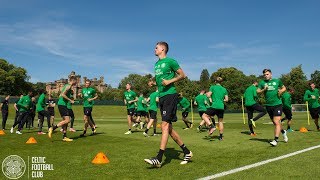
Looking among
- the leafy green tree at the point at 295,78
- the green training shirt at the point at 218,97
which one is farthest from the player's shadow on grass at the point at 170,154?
the leafy green tree at the point at 295,78

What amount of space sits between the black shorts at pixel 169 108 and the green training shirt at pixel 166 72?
0.11m

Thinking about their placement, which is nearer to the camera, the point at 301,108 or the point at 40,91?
the point at 40,91

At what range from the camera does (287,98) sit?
51.4ft

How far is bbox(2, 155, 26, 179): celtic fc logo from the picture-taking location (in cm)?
564

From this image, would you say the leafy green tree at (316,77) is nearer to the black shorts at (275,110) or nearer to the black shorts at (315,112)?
the black shorts at (315,112)

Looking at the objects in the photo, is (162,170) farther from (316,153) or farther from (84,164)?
(316,153)

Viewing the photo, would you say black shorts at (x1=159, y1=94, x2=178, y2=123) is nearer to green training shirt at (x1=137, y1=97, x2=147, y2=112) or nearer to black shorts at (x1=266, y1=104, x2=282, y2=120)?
black shorts at (x1=266, y1=104, x2=282, y2=120)

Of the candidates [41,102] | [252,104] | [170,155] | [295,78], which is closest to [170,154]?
[170,155]

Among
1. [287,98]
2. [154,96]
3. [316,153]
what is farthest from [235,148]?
[287,98]

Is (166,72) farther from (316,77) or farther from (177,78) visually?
(316,77)

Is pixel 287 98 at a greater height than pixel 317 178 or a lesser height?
greater

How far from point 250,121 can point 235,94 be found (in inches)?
3253

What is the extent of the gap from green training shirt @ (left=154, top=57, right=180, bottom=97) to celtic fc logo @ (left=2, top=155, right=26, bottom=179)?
3265 millimetres

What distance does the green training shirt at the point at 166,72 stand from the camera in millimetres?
6930
